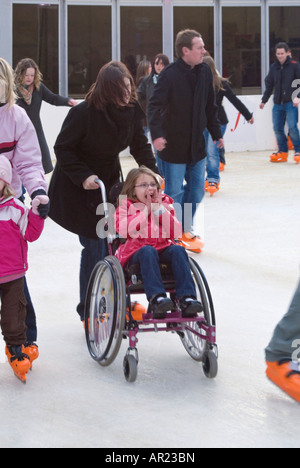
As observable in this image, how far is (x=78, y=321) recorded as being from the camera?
5.24 m

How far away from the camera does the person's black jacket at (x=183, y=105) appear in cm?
714

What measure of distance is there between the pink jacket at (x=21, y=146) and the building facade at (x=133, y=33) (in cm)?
1231

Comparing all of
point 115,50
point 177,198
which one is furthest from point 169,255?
point 115,50

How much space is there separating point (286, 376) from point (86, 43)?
1383 centimetres

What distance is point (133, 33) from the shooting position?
56.4 ft

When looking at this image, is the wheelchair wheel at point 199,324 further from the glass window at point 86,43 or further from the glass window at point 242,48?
the glass window at point 242,48

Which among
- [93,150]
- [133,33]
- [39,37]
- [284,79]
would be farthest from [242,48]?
[93,150]

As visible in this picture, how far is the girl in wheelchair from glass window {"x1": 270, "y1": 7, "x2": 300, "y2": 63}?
555 inches

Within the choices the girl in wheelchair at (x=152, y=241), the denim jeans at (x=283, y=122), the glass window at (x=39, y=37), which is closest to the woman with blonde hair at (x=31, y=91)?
the girl in wheelchair at (x=152, y=241)
